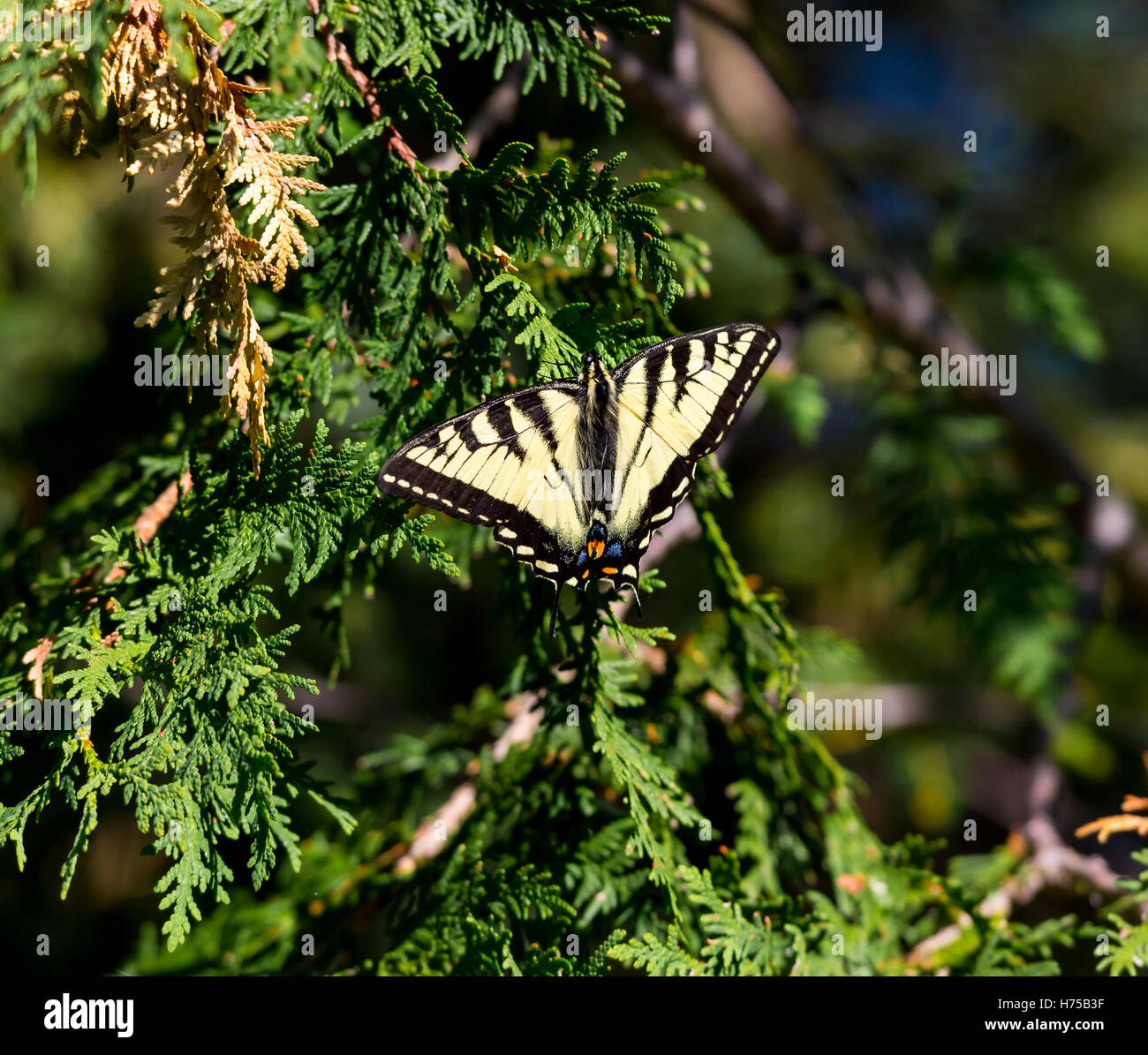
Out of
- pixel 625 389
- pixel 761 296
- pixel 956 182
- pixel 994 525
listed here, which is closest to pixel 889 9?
pixel 761 296

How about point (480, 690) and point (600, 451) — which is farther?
point (480, 690)

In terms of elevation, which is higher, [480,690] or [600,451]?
[600,451]

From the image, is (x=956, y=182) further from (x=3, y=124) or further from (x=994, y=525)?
(x=3, y=124)

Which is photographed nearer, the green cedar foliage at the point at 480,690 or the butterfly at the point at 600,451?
the green cedar foliage at the point at 480,690

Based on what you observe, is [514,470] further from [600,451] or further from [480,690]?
[480,690]

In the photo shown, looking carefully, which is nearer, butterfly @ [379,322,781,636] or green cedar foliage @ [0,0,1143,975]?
green cedar foliage @ [0,0,1143,975]

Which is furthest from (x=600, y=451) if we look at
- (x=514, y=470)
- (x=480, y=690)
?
(x=480, y=690)
